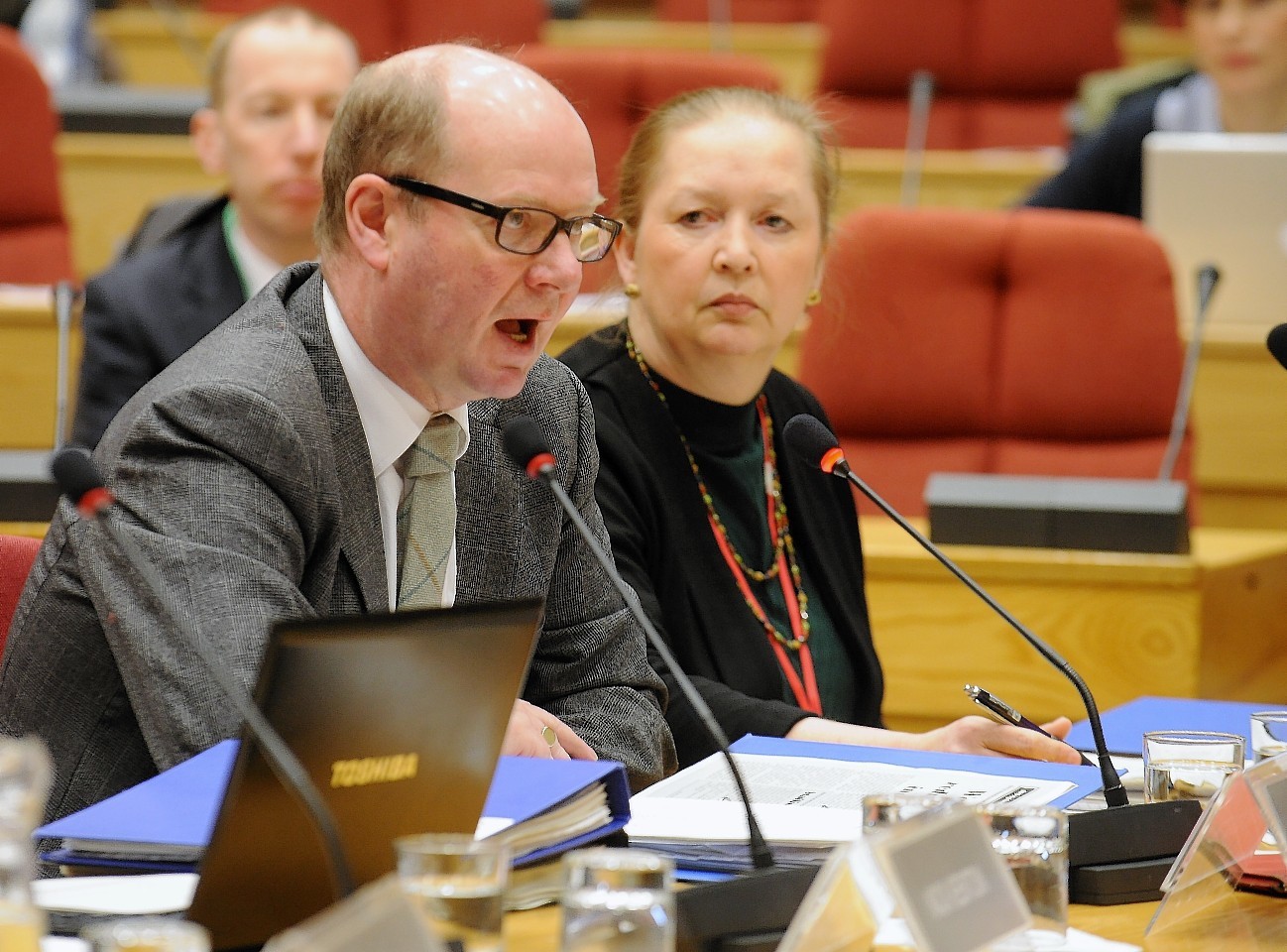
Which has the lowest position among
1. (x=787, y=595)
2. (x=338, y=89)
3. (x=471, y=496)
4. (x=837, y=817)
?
(x=787, y=595)

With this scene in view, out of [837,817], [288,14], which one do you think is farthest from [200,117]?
[837,817]

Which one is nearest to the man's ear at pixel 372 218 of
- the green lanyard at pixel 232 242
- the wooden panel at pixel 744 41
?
the green lanyard at pixel 232 242

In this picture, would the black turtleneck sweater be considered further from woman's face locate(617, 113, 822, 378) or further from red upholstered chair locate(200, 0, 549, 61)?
red upholstered chair locate(200, 0, 549, 61)

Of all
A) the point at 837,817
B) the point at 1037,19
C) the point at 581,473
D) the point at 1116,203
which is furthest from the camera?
the point at 1037,19

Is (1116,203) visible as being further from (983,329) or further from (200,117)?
(200,117)

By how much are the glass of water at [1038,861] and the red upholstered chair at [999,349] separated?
81.1 inches

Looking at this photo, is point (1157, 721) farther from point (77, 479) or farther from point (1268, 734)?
point (77, 479)

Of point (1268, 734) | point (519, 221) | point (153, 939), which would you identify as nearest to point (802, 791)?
point (1268, 734)

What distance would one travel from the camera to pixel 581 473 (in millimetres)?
1822

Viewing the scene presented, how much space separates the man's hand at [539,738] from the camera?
1420mm

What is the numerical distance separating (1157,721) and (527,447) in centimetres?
92

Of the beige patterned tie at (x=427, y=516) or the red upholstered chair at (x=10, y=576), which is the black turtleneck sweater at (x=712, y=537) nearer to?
the beige patterned tie at (x=427, y=516)

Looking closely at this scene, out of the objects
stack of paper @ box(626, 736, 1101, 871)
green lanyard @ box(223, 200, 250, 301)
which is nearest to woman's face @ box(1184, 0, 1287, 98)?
green lanyard @ box(223, 200, 250, 301)

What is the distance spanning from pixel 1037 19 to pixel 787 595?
310 centimetres
